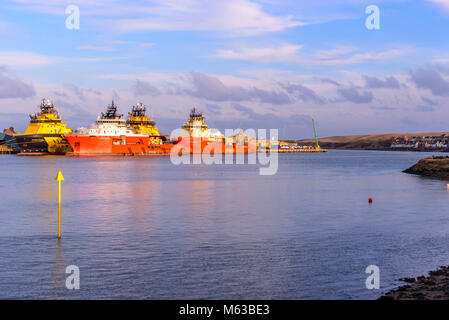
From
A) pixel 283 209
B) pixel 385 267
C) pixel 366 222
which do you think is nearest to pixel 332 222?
pixel 366 222

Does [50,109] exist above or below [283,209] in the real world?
above

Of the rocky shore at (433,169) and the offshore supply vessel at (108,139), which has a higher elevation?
the offshore supply vessel at (108,139)

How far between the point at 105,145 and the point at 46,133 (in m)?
25.7

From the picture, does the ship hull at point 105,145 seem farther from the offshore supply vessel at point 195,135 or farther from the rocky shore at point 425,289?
the rocky shore at point 425,289

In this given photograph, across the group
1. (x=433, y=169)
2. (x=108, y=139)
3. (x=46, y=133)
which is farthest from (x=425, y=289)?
(x=46, y=133)

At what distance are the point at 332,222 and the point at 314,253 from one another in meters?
9.65

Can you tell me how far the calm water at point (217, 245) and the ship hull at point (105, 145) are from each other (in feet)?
335

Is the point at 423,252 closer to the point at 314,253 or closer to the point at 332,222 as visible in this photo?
the point at 314,253

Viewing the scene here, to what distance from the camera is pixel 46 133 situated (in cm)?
15912

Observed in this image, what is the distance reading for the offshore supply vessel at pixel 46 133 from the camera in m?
157

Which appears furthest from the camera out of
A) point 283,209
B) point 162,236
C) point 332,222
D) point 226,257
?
point 283,209

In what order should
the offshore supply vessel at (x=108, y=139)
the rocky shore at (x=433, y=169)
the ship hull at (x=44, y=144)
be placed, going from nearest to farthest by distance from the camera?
1. the rocky shore at (x=433, y=169)
2. the offshore supply vessel at (x=108, y=139)
3. the ship hull at (x=44, y=144)

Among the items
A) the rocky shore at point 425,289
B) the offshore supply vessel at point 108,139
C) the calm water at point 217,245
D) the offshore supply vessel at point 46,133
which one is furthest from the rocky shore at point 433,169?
the offshore supply vessel at point 46,133

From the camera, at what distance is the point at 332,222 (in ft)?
99.2
